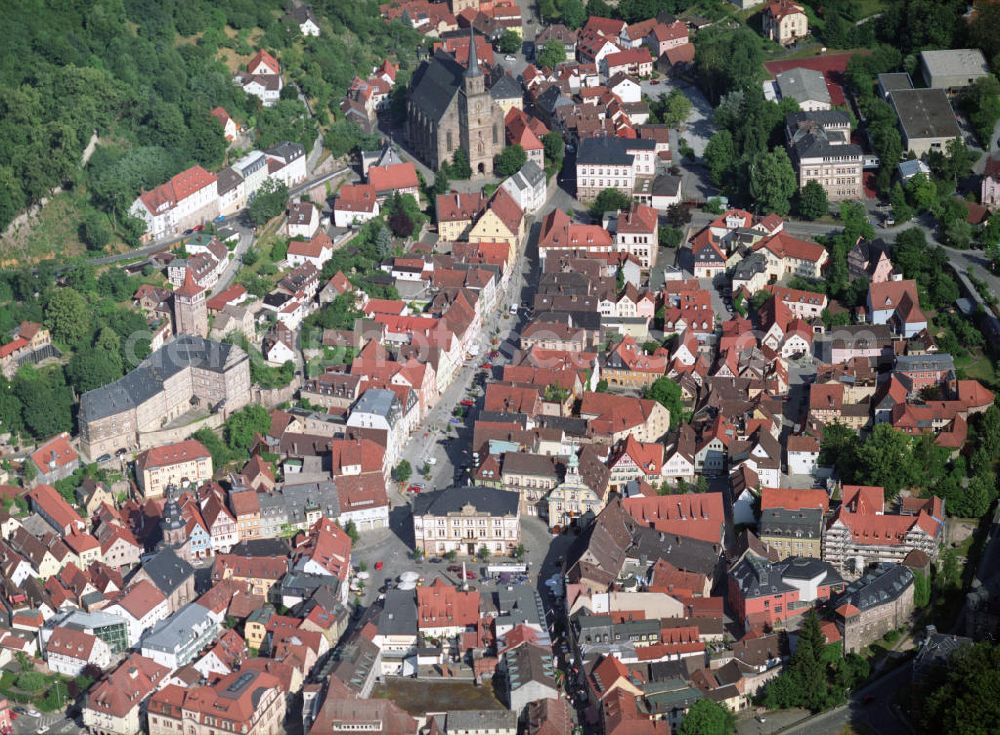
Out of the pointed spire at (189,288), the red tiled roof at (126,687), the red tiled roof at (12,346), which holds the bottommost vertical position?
the red tiled roof at (126,687)

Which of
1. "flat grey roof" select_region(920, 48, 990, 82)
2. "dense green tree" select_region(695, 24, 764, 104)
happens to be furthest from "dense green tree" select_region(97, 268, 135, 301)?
"flat grey roof" select_region(920, 48, 990, 82)

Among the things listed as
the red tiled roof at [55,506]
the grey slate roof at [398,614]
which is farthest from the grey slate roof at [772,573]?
the red tiled roof at [55,506]

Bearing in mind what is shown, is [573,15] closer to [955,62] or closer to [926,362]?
[955,62]

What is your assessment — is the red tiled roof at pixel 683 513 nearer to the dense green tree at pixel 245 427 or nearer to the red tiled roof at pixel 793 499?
the red tiled roof at pixel 793 499

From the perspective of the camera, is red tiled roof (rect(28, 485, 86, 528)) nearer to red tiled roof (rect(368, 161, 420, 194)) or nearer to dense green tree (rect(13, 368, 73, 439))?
dense green tree (rect(13, 368, 73, 439))

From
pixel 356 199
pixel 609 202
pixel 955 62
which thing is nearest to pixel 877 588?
pixel 609 202
